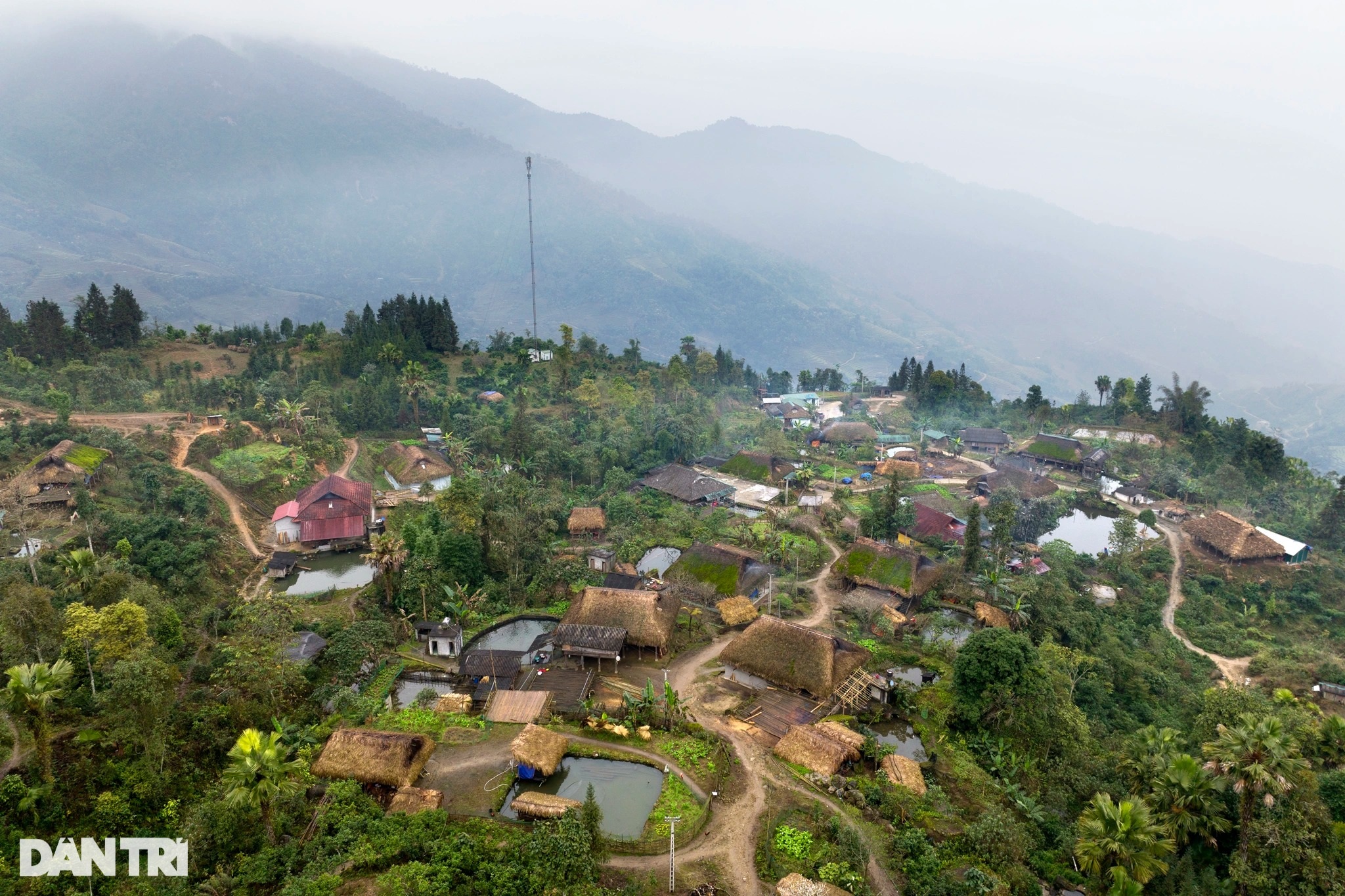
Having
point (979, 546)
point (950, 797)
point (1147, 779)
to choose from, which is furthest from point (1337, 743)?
point (979, 546)

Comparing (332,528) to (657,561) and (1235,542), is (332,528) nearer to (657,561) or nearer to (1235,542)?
(657,561)

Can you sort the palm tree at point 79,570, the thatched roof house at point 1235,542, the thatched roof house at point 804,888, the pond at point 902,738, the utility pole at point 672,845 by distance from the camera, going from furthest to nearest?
the thatched roof house at point 1235,542
the pond at point 902,738
the palm tree at point 79,570
the utility pole at point 672,845
the thatched roof house at point 804,888

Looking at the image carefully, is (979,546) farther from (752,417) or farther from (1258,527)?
(752,417)

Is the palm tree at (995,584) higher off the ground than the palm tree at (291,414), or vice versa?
the palm tree at (291,414)

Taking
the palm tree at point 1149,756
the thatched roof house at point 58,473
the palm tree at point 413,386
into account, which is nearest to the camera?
the palm tree at point 1149,756

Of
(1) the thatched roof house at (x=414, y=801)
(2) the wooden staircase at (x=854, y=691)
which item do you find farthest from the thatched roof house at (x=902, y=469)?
(1) the thatched roof house at (x=414, y=801)

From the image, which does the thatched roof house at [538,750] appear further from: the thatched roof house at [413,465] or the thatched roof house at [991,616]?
the thatched roof house at [413,465]

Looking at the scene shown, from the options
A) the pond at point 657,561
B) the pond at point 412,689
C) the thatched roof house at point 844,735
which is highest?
the thatched roof house at point 844,735
